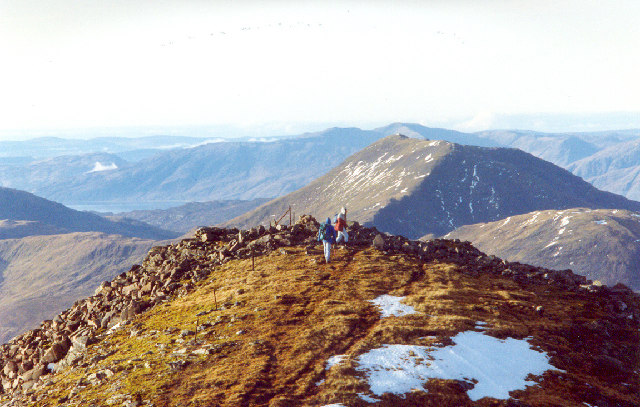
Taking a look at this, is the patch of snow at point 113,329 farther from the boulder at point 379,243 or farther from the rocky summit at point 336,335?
the boulder at point 379,243

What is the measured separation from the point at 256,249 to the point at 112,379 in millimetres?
22103

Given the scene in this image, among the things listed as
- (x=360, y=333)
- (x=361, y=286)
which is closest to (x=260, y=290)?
(x=361, y=286)

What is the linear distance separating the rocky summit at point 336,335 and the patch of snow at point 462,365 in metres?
0.10

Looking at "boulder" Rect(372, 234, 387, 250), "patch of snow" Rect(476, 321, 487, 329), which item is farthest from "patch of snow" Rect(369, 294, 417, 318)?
"boulder" Rect(372, 234, 387, 250)

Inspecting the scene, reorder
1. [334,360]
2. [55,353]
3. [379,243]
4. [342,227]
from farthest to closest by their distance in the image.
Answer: [379,243] < [342,227] < [55,353] < [334,360]

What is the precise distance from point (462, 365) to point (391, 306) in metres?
8.02

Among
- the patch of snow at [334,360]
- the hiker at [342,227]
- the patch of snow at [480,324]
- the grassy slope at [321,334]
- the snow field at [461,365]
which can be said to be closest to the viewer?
the grassy slope at [321,334]

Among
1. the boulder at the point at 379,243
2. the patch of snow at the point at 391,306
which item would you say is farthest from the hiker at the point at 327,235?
the patch of snow at the point at 391,306

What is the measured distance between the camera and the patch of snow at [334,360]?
25.3 metres

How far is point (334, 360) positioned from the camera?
2591 centimetres

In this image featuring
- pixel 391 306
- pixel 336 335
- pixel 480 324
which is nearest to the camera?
pixel 336 335

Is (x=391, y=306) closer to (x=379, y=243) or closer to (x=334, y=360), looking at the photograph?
(x=334, y=360)

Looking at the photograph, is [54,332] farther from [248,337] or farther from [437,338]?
[437,338]

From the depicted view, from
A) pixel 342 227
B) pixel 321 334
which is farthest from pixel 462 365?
pixel 342 227
